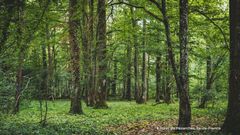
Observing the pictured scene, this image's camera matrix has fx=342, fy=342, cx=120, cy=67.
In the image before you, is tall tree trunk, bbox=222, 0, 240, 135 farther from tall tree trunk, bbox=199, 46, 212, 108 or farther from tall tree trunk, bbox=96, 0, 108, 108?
tall tree trunk, bbox=96, 0, 108, 108

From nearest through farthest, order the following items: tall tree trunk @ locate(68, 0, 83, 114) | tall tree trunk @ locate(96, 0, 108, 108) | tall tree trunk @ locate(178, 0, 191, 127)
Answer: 1. tall tree trunk @ locate(178, 0, 191, 127)
2. tall tree trunk @ locate(68, 0, 83, 114)
3. tall tree trunk @ locate(96, 0, 108, 108)

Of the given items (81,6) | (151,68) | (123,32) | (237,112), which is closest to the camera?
(237,112)

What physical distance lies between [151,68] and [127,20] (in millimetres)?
8046

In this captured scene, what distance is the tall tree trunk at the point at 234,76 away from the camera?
31.4ft

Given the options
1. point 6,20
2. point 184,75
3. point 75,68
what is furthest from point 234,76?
point 75,68

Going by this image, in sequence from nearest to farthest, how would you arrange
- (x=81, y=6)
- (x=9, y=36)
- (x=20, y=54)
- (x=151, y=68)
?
(x=9, y=36), (x=20, y=54), (x=81, y=6), (x=151, y=68)

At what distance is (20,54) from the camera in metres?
11.4

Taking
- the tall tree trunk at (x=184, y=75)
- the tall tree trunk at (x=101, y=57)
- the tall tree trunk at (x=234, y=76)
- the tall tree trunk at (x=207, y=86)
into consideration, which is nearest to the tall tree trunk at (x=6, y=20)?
the tall tree trunk at (x=184, y=75)

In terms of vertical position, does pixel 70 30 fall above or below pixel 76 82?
above

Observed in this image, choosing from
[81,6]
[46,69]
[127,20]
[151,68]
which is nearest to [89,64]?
[81,6]

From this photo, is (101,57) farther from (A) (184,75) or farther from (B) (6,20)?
(B) (6,20)

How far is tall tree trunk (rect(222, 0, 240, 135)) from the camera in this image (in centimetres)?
958

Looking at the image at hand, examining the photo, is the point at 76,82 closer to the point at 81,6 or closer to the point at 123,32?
the point at 81,6

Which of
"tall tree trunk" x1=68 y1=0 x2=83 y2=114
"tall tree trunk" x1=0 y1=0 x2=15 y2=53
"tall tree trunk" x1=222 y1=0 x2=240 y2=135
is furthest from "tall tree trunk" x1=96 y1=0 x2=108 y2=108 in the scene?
"tall tree trunk" x1=222 y1=0 x2=240 y2=135
